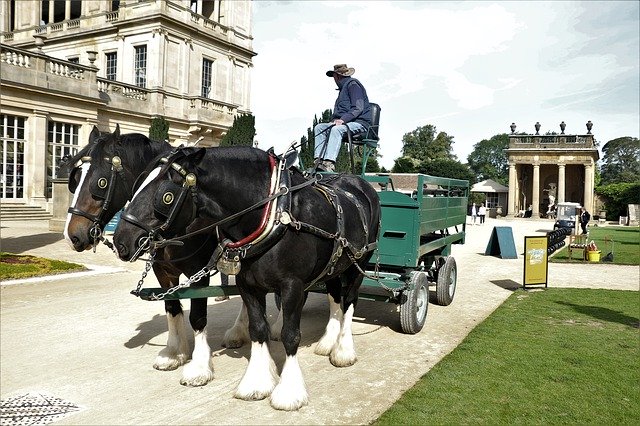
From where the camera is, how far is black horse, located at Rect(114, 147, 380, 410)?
12.7ft

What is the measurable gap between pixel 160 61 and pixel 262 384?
104ft

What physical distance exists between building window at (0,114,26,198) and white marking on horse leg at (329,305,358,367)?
23.9m

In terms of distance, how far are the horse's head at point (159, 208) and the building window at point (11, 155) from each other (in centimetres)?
2424

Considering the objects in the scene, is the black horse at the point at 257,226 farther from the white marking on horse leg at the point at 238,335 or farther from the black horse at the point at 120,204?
the white marking on horse leg at the point at 238,335

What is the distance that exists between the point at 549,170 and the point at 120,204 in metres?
66.1

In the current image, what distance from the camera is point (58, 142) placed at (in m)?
26.3

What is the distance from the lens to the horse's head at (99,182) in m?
4.34

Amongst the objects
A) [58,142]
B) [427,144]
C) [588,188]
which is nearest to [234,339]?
[58,142]

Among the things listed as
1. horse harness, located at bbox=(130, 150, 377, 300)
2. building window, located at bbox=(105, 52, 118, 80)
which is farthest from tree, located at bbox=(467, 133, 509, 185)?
horse harness, located at bbox=(130, 150, 377, 300)

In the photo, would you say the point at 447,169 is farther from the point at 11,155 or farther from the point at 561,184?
the point at 11,155

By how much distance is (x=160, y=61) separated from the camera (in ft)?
107

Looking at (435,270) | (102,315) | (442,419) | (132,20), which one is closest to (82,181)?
(442,419)

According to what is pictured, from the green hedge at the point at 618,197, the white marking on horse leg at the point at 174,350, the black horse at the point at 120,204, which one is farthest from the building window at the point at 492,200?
the black horse at the point at 120,204

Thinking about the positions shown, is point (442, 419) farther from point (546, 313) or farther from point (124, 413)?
point (546, 313)
